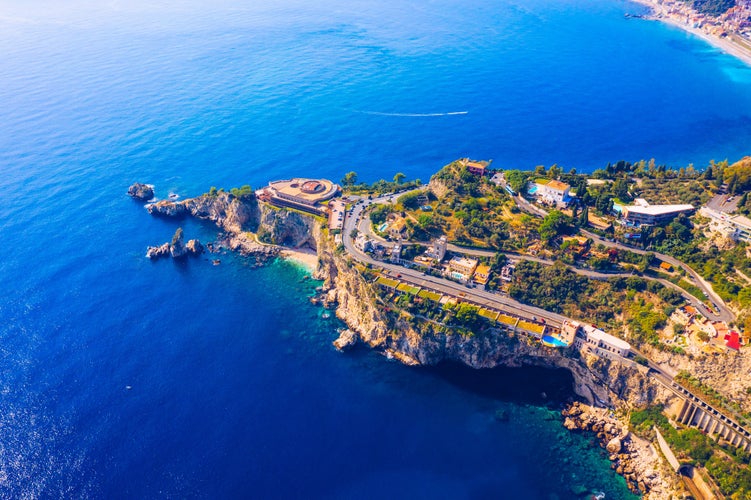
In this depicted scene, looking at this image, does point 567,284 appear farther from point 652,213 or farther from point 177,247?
point 177,247

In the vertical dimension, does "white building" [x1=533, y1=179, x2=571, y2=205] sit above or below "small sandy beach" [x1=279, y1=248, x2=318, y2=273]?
above

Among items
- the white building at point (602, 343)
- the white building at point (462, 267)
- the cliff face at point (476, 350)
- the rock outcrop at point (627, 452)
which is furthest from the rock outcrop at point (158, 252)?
the rock outcrop at point (627, 452)

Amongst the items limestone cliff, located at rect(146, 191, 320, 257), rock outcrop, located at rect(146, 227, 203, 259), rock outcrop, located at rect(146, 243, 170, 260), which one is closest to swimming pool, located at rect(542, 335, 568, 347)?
limestone cliff, located at rect(146, 191, 320, 257)

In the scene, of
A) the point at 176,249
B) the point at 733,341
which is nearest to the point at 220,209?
the point at 176,249

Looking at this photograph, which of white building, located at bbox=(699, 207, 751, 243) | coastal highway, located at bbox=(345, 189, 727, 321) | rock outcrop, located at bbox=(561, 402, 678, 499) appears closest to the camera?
rock outcrop, located at bbox=(561, 402, 678, 499)

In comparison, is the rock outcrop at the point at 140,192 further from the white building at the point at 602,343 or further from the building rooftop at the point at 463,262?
the white building at the point at 602,343

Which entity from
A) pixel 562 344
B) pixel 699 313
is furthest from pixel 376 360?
pixel 699 313

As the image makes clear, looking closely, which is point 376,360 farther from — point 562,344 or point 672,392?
point 672,392

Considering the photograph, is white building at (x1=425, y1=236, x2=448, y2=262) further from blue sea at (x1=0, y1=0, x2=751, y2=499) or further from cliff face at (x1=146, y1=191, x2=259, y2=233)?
cliff face at (x1=146, y1=191, x2=259, y2=233)
